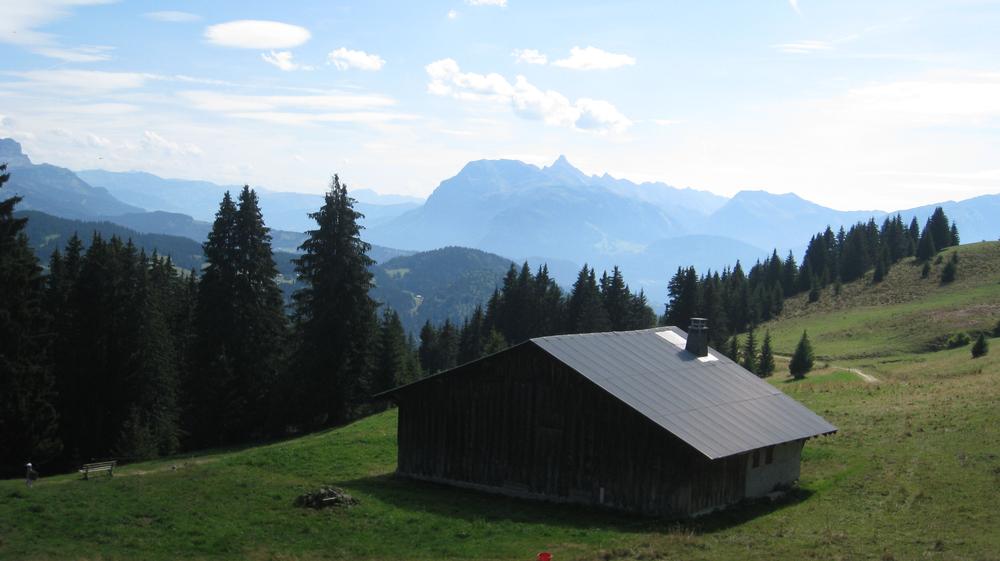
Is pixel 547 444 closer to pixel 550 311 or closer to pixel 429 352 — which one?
pixel 550 311

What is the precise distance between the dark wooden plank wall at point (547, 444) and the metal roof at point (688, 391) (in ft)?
1.98

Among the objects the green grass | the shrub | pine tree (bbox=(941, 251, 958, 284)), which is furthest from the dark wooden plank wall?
pine tree (bbox=(941, 251, 958, 284))

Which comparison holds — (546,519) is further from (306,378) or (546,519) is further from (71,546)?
(306,378)

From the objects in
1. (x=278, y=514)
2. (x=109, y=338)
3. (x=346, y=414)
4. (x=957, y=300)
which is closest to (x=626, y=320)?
(x=957, y=300)

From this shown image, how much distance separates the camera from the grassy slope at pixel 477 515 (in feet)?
68.2

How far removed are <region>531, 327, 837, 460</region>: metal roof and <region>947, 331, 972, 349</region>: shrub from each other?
6099 centimetres

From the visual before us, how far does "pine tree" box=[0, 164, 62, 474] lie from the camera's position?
122 feet

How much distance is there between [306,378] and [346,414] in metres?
3.79

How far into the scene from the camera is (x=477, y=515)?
25.7 metres

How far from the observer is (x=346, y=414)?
171 feet

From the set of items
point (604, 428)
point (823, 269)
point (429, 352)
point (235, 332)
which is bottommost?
point (429, 352)

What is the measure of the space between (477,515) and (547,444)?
416 cm

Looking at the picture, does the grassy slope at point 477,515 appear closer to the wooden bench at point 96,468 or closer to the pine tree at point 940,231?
the wooden bench at point 96,468

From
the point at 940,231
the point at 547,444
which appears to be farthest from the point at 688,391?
the point at 940,231
